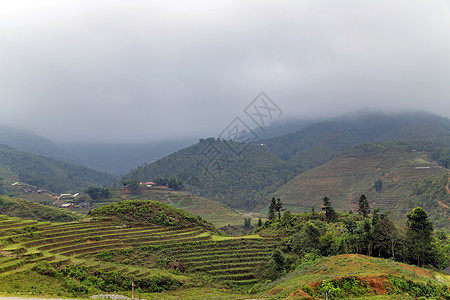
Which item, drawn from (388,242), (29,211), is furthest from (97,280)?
(29,211)

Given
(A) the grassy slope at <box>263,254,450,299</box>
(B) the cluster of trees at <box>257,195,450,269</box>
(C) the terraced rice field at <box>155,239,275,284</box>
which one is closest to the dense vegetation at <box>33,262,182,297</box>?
(C) the terraced rice field at <box>155,239,275,284</box>

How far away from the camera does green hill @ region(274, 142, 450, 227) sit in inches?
3267

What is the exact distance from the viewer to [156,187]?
124125mm

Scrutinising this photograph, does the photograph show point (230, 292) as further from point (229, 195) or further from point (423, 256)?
point (229, 195)

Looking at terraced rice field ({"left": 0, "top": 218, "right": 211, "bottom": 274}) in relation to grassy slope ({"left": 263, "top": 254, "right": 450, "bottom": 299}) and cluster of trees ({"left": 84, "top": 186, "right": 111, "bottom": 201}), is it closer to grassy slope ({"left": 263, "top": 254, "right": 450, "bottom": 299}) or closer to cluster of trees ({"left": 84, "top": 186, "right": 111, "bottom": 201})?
grassy slope ({"left": 263, "top": 254, "right": 450, "bottom": 299})

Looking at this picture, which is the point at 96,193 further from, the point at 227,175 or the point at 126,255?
the point at 227,175

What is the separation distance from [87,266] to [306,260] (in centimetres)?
2414

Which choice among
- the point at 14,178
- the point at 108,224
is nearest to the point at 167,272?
the point at 108,224

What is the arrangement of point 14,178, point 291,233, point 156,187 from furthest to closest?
1. point 14,178
2. point 156,187
3. point 291,233

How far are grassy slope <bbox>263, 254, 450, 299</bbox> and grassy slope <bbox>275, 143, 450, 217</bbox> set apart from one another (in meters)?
76.9

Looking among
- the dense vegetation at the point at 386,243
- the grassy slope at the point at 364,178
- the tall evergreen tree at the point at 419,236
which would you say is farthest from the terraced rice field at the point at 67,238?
the grassy slope at the point at 364,178

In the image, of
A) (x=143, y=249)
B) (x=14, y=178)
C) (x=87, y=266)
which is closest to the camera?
(x=87, y=266)

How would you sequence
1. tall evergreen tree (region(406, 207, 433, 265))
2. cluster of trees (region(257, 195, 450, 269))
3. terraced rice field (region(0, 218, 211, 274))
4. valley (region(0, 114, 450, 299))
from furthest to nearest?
cluster of trees (region(257, 195, 450, 269))
tall evergreen tree (region(406, 207, 433, 265))
terraced rice field (region(0, 218, 211, 274))
valley (region(0, 114, 450, 299))

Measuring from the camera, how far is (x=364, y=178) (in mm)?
119812
